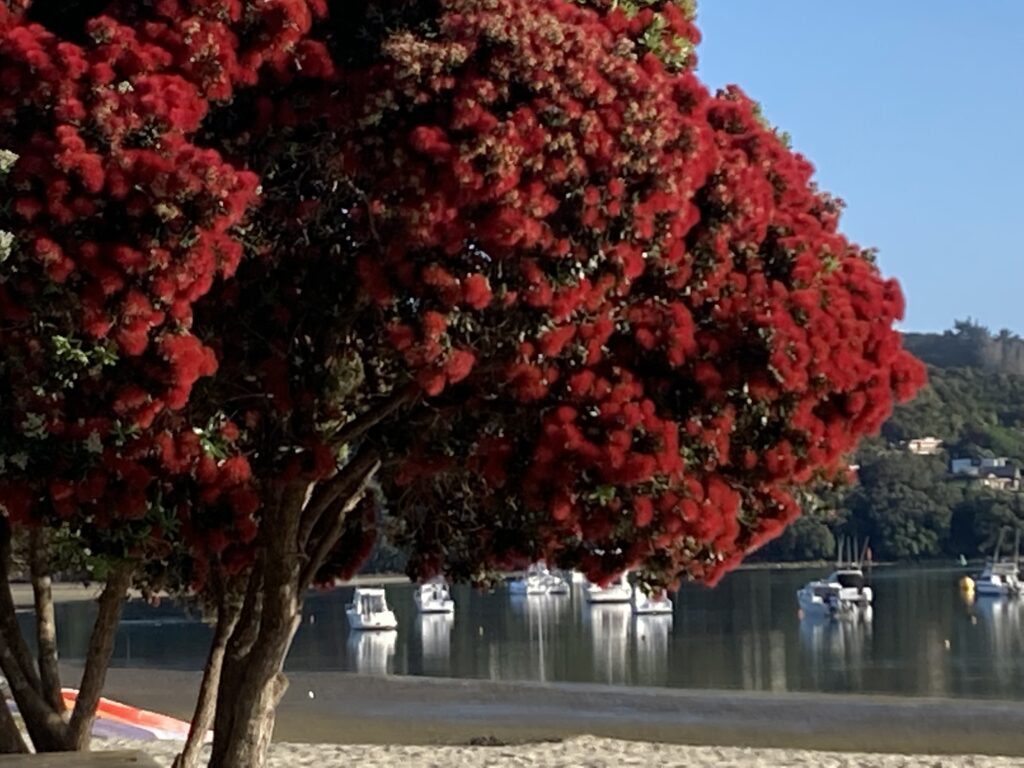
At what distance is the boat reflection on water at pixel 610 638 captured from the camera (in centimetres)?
5360

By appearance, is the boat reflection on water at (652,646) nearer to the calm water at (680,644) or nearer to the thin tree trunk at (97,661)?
the calm water at (680,644)

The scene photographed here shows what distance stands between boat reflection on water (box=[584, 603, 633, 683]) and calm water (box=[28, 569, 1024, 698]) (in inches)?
4.0

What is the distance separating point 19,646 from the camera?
446 inches

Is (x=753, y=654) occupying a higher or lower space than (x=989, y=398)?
lower

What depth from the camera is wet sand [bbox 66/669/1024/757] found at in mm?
34875

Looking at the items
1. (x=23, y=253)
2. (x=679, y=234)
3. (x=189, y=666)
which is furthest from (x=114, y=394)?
(x=189, y=666)

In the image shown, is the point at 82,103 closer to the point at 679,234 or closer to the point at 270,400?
the point at 270,400

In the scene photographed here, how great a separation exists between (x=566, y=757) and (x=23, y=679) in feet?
51.2

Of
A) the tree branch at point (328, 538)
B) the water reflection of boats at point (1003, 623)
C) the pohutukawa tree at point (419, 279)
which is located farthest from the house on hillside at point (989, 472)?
the pohutukawa tree at point (419, 279)

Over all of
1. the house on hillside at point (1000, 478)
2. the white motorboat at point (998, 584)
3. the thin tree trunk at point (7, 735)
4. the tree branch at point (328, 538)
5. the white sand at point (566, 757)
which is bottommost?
the white sand at point (566, 757)

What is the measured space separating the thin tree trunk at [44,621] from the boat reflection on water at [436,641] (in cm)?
4271

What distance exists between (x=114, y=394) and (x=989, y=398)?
195949 millimetres

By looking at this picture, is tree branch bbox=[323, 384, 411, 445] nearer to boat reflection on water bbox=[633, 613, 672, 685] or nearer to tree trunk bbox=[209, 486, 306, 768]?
tree trunk bbox=[209, 486, 306, 768]

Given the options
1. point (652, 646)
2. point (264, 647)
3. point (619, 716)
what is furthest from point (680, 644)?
point (264, 647)
